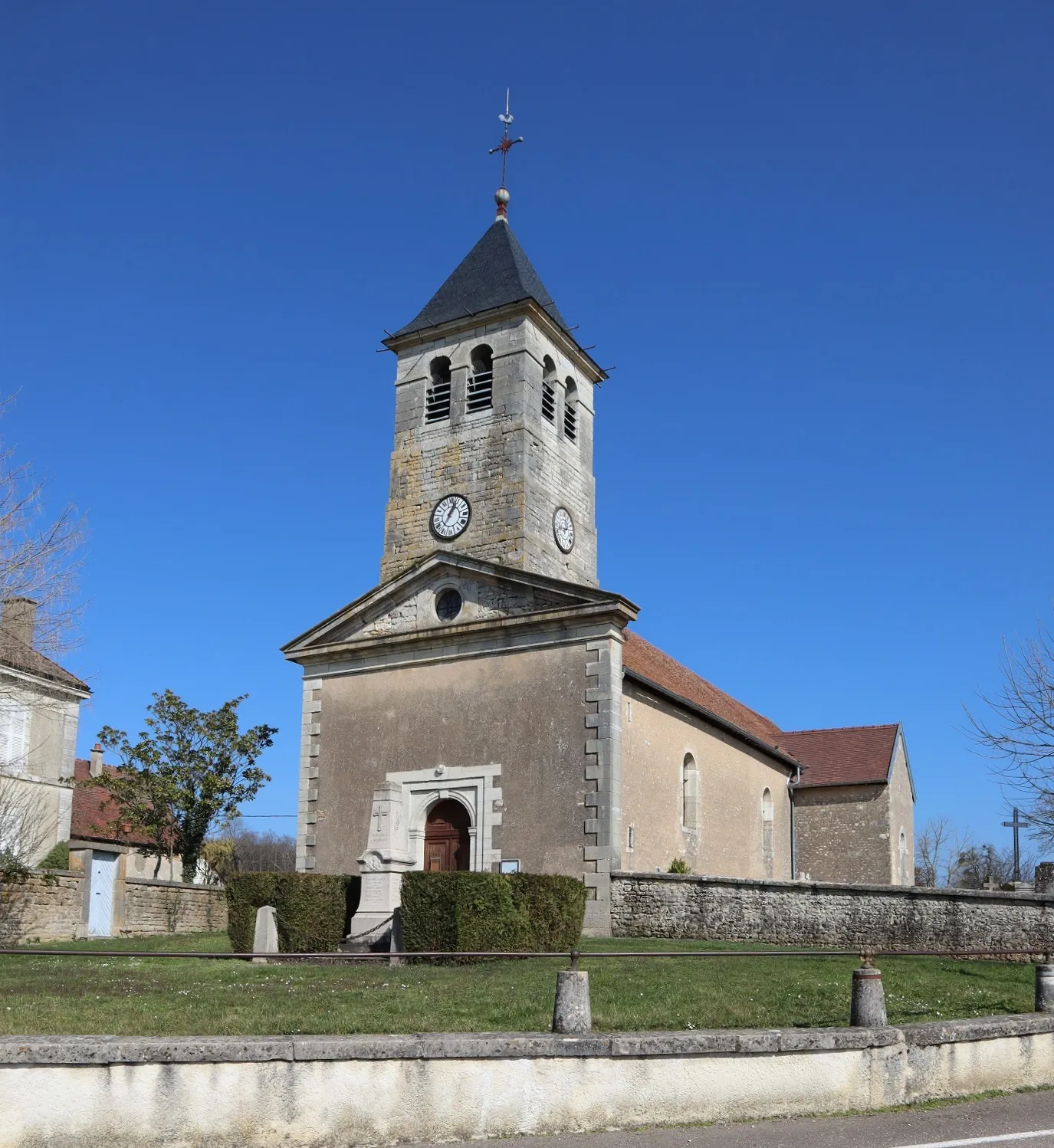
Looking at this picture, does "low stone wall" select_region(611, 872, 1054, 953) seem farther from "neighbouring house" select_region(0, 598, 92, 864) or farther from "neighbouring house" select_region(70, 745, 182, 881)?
"neighbouring house" select_region(70, 745, 182, 881)

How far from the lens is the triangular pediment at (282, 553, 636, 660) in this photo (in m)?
19.8

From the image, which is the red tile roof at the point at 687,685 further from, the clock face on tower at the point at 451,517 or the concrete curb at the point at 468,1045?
the concrete curb at the point at 468,1045

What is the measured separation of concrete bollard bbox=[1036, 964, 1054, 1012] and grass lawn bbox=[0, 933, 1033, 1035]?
0.46 m

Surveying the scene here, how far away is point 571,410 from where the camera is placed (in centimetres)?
2550

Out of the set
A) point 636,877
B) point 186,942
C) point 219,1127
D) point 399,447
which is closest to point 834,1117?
point 219,1127

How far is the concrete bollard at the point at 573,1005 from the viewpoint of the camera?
7461mm

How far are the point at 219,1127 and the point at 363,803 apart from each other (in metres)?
14.4

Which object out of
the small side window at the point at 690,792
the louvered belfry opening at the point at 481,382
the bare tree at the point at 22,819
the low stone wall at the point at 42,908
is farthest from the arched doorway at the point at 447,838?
the louvered belfry opening at the point at 481,382

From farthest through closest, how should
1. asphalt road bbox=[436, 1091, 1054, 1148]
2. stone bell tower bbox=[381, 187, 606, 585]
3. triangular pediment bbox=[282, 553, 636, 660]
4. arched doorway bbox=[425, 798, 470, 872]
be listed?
1. stone bell tower bbox=[381, 187, 606, 585]
2. arched doorway bbox=[425, 798, 470, 872]
3. triangular pediment bbox=[282, 553, 636, 660]
4. asphalt road bbox=[436, 1091, 1054, 1148]

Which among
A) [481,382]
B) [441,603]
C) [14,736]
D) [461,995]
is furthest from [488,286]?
[461,995]

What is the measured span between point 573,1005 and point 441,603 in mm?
14387

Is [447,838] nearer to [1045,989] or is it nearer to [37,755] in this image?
[37,755]

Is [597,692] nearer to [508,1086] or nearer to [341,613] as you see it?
[341,613]

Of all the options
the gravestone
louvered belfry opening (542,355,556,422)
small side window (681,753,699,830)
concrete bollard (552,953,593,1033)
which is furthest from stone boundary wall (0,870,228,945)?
concrete bollard (552,953,593,1033)
